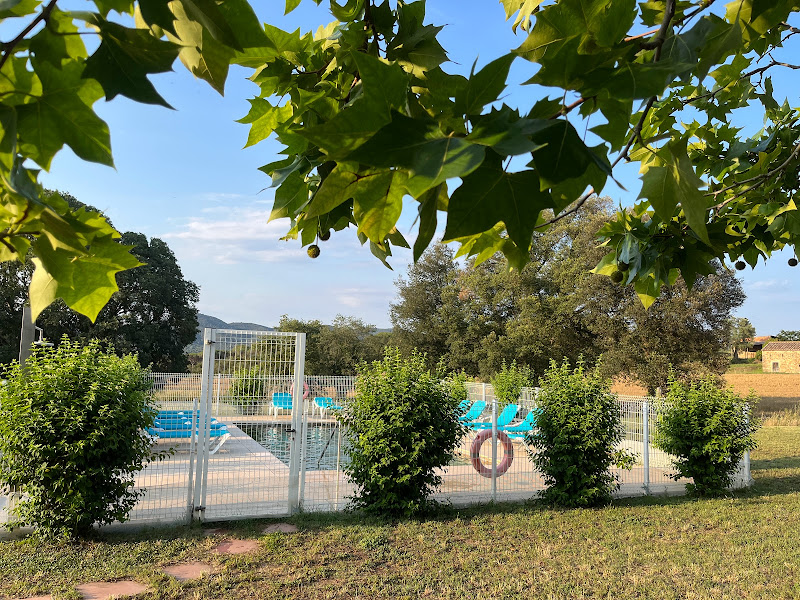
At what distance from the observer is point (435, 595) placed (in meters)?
3.91

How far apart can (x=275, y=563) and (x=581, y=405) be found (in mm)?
4063

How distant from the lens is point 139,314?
1037 inches

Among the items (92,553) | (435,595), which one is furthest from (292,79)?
(92,553)

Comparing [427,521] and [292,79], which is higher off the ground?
[292,79]

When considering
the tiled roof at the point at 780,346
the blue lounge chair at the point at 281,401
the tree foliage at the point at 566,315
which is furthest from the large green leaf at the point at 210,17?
the tiled roof at the point at 780,346

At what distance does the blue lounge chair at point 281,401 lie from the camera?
595 centimetres

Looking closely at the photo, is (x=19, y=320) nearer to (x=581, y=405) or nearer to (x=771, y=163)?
(x=581, y=405)

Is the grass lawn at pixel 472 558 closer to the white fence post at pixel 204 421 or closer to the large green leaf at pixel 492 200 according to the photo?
the white fence post at pixel 204 421

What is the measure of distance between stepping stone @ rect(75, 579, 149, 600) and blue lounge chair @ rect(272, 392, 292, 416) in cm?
215

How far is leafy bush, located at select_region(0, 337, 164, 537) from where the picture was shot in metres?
4.77

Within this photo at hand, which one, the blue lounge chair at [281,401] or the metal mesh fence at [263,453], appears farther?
the blue lounge chair at [281,401]

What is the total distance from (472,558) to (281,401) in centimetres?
265

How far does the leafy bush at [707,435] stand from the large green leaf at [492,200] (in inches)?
298

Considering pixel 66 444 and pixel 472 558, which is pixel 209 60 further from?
pixel 66 444
